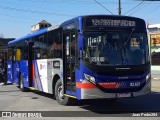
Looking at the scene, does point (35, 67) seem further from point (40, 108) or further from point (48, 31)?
point (40, 108)

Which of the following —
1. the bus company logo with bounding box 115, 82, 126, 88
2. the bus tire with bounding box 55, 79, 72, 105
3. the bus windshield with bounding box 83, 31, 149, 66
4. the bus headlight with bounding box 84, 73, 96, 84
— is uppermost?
the bus windshield with bounding box 83, 31, 149, 66

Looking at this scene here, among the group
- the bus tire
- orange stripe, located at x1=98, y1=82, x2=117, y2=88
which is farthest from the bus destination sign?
the bus tire

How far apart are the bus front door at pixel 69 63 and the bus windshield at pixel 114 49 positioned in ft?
2.56

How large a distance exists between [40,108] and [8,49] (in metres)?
12.1

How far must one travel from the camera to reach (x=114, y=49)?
39.3ft

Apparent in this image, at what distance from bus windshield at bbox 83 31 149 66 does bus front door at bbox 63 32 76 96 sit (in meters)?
0.78

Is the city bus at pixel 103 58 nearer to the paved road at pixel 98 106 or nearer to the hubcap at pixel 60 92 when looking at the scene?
the hubcap at pixel 60 92

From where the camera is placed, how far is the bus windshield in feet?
38.6

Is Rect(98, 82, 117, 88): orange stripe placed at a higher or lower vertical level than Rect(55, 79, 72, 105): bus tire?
higher

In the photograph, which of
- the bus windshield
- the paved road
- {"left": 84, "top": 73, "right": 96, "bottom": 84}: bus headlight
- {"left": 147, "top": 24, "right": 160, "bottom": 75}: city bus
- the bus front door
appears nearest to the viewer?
{"left": 84, "top": 73, "right": 96, "bottom": 84}: bus headlight

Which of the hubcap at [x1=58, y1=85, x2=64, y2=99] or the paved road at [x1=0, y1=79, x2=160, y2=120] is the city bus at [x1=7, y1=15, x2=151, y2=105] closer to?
the hubcap at [x1=58, y1=85, x2=64, y2=99]

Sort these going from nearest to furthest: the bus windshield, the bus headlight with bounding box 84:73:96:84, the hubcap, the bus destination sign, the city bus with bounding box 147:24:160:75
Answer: the bus headlight with bounding box 84:73:96:84
the bus windshield
the bus destination sign
the hubcap
the city bus with bounding box 147:24:160:75

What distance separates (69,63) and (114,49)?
1839 mm

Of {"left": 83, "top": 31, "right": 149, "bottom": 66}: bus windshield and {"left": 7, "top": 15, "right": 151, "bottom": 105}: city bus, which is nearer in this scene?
{"left": 7, "top": 15, "right": 151, "bottom": 105}: city bus
